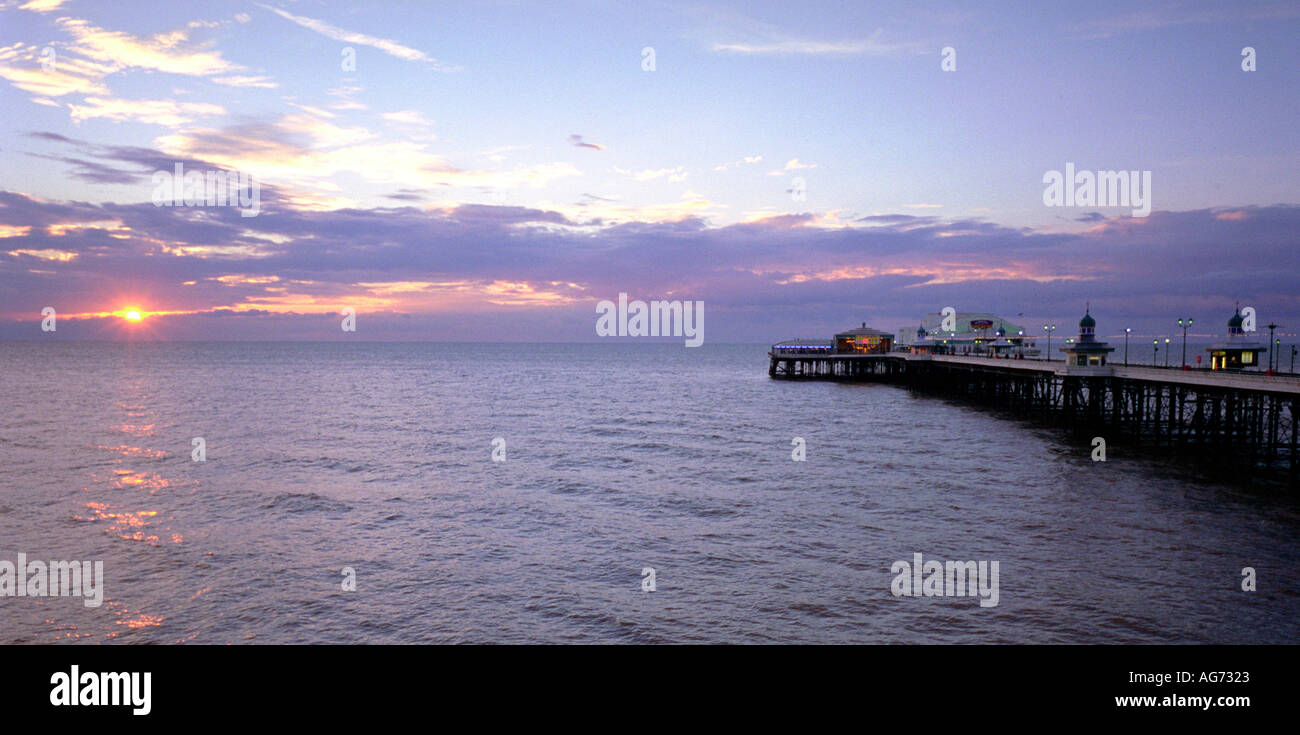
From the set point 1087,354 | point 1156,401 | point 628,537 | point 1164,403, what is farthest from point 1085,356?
point 628,537

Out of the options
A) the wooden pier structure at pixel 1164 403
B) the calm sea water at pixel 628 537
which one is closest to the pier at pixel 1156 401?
the wooden pier structure at pixel 1164 403

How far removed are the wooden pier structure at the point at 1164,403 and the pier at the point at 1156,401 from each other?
0.06 metres

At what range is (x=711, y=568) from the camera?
2420cm

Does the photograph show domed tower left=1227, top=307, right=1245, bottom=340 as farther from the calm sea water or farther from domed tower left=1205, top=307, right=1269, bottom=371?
the calm sea water

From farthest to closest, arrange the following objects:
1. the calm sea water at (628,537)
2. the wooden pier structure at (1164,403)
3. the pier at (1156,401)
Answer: the pier at (1156,401) → the wooden pier structure at (1164,403) → the calm sea water at (628,537)

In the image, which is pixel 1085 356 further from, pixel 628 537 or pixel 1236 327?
pixel 628 537

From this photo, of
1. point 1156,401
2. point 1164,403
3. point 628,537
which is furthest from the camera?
point 1164,403

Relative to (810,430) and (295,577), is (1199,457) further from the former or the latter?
(295,577)

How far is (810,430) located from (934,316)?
126476mm

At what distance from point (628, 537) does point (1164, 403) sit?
234ft

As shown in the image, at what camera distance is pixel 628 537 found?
2805 centimetres

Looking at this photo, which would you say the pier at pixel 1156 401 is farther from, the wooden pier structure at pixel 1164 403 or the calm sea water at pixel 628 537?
the calm sea water at pixel 628 537

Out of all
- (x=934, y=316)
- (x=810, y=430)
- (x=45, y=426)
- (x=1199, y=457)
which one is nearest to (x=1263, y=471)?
(x=1199, y=457)

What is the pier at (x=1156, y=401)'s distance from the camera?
39.8 meters
